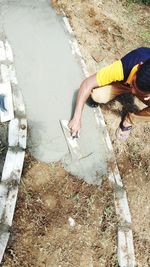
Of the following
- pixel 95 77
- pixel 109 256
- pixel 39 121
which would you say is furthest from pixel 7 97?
pixel 109 256

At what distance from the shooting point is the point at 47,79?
5.19m

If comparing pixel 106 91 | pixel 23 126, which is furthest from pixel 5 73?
pixel 106 91

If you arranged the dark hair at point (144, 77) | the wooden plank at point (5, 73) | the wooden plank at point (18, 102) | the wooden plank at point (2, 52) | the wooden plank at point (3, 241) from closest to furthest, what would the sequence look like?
the wooden plank at point (3, 241) < the dark hair at point (144, 77) < the wooden plank at point (18, 102) < the wooden plank at point (5, 73) < the wooden plank at point (2, 52)

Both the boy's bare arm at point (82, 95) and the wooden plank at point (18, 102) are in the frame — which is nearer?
the boy's bare arm at point (82, 95)

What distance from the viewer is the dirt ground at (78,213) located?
4055 mm

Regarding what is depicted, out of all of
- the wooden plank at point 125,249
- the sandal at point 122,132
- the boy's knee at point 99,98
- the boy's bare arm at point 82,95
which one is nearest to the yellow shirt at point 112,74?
the boy's bare arm at point 82,95

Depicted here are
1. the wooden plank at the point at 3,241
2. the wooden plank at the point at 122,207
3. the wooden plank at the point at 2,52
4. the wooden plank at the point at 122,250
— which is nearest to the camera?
the wooden plank at the point at 3,241

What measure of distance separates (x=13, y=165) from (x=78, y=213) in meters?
0.82

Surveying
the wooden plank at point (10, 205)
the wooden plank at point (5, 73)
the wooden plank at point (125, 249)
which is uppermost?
the wooden plank at point (5, 73)

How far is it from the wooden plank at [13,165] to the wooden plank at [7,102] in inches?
16.0

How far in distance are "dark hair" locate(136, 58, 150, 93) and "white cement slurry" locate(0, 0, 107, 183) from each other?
1.04m

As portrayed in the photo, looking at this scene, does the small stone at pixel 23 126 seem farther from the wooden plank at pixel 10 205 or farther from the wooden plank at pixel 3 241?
the wooden plank at pixel 3 241

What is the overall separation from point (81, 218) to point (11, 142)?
108 cm

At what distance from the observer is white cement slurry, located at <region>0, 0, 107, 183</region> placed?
15.6ft
